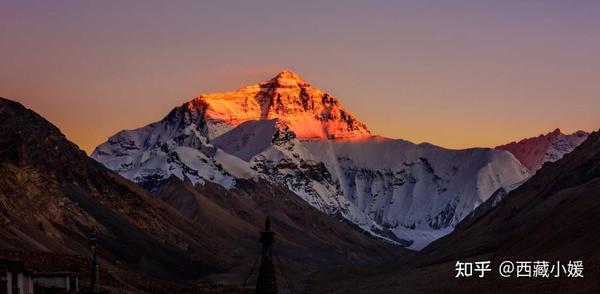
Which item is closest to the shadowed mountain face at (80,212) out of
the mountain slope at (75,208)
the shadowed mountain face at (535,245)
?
the mountain slope at (75,208)

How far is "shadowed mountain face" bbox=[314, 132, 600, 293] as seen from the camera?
89.1 metres

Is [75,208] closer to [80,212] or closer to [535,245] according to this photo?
[80,212]

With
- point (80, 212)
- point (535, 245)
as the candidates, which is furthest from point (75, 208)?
point (535, 245)

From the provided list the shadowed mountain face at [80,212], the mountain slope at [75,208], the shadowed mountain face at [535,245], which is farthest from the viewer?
the shadowed mountain face at [80,212]

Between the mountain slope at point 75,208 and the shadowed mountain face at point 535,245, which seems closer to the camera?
the shadowed mountain face at point 535,245

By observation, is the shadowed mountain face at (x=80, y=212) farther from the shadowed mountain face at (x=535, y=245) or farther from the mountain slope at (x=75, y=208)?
the shadowed mountain face at (x=535, y=245)

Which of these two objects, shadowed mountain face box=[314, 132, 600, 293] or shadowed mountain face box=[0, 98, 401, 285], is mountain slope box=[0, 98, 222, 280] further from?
shadowed mountain face box=[314, 132, 600, 293]

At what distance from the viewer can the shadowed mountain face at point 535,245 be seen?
8912cm

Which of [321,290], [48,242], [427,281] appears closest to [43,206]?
[48,242]

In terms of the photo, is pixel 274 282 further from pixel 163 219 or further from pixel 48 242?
pixel 163 219

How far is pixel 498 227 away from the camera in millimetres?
163000

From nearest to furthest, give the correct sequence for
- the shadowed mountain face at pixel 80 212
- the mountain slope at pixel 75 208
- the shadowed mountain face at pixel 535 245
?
the shadowed mountain face at pixel 535 245
the mountain slope at pixel 75 208
the shadowed mountain face at pixel 80 212

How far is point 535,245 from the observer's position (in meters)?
112

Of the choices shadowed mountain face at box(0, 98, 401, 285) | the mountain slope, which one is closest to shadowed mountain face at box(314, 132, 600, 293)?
shadowed mountain face at box(0, 98, 401, 285)
